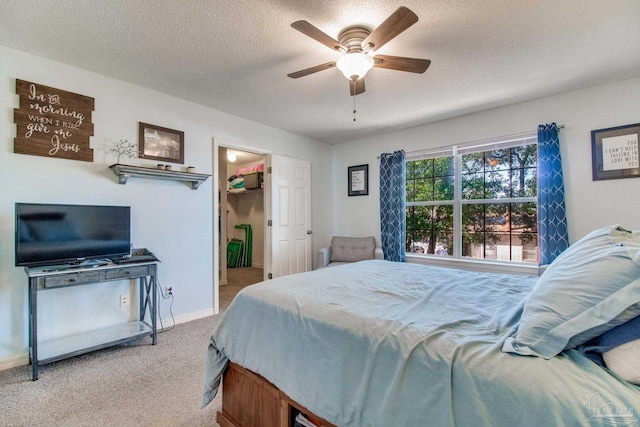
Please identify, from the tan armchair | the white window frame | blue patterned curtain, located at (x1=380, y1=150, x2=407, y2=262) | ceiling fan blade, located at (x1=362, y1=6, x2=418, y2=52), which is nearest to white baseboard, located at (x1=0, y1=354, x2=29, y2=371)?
the tan armchair

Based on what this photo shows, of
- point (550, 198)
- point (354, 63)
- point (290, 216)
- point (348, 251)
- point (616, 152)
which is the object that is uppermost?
point (354, 63)

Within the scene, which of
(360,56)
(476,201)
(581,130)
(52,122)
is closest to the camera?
(360,56)

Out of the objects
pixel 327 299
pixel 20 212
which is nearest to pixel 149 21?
pixel 20 212

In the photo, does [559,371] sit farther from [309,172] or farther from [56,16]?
[309,172]

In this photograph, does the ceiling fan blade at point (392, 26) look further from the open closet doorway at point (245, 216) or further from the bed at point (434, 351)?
the open closet doorway at point (245, 216)

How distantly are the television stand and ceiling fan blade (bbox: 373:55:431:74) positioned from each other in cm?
255

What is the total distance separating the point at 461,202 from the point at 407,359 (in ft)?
11.0

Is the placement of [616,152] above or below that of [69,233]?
above

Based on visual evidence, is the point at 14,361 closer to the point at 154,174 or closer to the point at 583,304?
the point at 154,174

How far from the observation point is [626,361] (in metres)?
0.74

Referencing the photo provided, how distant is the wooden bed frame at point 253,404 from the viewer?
131 cm

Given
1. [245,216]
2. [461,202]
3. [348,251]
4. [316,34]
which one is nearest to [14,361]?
[316,34]

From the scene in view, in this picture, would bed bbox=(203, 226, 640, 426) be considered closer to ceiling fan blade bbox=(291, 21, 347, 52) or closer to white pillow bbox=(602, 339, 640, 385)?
white pillow bbox=(602, 339, 640, 385)

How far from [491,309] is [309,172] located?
3.68 m
